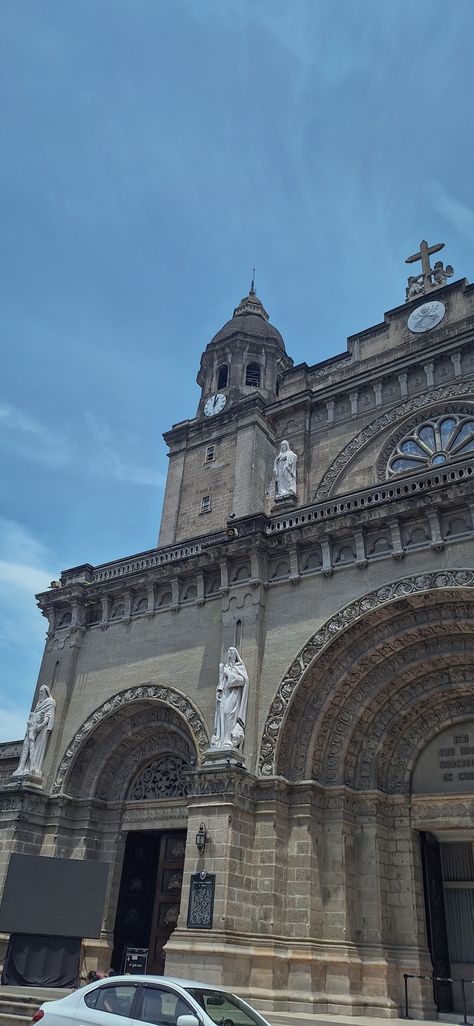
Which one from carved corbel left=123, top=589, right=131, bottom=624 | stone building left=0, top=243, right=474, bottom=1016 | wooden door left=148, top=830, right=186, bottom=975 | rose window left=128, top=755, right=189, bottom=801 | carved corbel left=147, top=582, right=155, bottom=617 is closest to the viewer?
stone building left=0, top=243, right=474, bottom=1016

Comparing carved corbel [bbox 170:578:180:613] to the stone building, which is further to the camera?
carved corbel [bbox 170:578:180:613]

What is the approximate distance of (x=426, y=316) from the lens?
2812 centimetres

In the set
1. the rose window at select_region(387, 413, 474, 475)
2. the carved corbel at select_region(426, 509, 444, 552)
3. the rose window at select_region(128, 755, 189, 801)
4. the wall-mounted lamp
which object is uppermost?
the rose window at select_region(387, 413, 474, 475)

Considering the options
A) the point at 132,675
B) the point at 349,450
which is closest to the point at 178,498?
the point at 349,450

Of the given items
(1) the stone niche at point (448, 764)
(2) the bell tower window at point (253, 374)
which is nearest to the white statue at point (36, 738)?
(1) the stone niche at point (448, 764)

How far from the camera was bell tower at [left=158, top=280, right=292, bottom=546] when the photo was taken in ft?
95.9

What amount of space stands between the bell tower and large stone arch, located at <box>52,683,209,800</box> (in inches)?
309

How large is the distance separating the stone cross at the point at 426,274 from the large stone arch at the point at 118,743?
1793 centimetres

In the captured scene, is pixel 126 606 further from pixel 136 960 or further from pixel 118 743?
pixel 136 960

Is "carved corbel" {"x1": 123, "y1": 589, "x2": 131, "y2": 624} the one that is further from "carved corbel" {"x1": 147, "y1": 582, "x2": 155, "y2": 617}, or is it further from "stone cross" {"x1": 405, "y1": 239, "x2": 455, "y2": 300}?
"stone cross" {"x1": 405, "y1": 239, "x2": 455, "y2": 300}

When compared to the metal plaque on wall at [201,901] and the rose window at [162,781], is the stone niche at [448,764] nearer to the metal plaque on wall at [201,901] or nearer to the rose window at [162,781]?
the metal plaque on wall at [201,901]

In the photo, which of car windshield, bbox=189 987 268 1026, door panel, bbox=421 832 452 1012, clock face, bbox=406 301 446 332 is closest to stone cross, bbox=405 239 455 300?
clock face, bbox=406 301 446 332

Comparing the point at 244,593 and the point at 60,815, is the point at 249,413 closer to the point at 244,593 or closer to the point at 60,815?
the point at 244,593

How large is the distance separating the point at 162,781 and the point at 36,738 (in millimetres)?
3909
